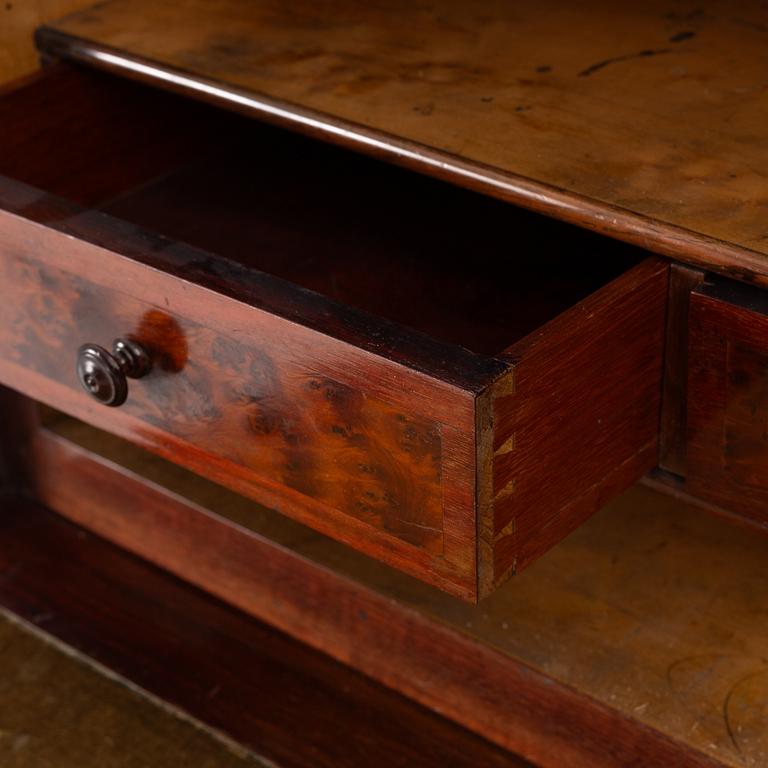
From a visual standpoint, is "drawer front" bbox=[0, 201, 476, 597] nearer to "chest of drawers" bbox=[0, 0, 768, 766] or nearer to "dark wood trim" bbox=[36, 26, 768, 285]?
"chest of drawers" bbox=[0, 0, 768, 766]

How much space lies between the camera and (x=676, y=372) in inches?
31.9

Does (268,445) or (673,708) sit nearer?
(268,445)

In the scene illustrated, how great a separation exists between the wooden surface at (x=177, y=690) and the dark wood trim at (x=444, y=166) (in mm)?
398

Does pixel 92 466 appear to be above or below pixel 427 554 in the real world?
below

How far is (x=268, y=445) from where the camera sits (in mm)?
801

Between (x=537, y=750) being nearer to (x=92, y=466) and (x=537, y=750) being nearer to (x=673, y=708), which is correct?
(x=673, y=708)

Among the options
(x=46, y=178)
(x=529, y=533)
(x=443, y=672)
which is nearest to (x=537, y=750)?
(x=443, y=672)

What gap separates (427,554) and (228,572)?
0.40 meters

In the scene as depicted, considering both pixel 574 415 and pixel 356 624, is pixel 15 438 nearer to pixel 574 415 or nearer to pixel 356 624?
pixel 356 624

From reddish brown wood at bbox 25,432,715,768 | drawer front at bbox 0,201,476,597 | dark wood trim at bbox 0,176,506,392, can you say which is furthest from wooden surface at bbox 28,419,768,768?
dark wood trim at bbox 0,176,506,392

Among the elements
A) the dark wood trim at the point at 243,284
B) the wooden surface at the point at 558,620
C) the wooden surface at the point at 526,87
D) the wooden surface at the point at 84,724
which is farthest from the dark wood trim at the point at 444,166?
the wooden surface at the point at 84,724

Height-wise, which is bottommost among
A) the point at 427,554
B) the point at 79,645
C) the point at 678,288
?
the point at 79,645

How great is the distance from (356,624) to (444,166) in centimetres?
36

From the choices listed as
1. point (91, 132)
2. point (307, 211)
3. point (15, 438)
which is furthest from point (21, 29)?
point (15, 438)
